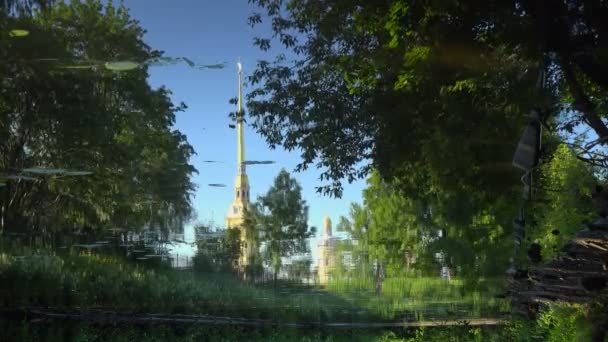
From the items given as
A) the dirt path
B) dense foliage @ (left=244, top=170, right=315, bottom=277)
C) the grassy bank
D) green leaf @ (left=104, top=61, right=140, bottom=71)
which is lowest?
the dirt path

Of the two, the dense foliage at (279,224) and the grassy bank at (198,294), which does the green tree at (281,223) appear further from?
the grassy bank at (198,294)

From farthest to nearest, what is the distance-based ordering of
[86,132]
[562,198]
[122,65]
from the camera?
[86,132], [122,65], [562,198]

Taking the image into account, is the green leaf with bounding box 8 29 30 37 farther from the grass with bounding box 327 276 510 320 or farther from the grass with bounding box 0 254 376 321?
the grass with bounding box 327 276 510 320

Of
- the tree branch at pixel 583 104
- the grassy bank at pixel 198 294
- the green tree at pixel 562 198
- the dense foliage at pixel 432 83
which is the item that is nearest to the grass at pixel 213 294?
the grassy bank at pixel 198 294

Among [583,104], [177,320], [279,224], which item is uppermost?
[583,104]

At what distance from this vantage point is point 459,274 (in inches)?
251

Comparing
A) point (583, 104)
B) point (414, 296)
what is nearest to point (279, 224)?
→ point (414, 296)

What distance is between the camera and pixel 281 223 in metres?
6.27

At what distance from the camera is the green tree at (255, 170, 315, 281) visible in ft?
20.3

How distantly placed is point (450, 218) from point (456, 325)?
3.81 feet

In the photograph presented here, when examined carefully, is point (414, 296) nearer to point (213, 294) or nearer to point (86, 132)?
point (213, 294)

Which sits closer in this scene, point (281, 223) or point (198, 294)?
point (198, 294)

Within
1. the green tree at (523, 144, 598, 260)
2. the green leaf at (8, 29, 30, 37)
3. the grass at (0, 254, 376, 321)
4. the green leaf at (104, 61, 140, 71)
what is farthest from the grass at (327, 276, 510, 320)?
the green leaf at (8, 29, 30, 37)

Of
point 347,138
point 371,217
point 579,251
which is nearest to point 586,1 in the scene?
point 579,251
